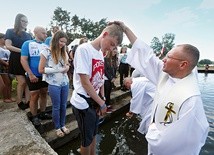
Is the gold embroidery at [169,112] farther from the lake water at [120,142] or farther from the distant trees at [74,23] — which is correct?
the distant trees at [74,23]

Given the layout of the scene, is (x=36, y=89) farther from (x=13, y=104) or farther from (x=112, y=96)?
(x=112, y=96)

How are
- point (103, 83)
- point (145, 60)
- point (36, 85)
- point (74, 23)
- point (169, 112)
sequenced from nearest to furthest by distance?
point (169, 112)
point (145, 60)
point (103, 83)
point (36, 85)
point (74, 23)

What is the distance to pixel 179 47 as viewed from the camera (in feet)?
6.21

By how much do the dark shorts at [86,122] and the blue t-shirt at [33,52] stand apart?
1791 millimetres

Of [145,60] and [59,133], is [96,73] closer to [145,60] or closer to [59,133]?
[145,60]

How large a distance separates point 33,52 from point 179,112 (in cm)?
299

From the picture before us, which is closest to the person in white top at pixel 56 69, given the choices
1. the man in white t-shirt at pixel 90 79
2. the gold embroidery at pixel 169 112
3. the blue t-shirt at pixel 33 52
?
the blue t-shirt at pixel 33 52

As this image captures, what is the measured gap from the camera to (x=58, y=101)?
142 inches

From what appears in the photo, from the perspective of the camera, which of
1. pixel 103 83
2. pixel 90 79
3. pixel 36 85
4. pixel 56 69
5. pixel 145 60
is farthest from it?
pixel 36 85

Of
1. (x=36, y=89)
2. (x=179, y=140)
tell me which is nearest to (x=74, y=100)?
(x=179, y=140)

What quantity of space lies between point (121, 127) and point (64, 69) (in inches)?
101

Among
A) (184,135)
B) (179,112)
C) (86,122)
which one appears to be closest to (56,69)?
(86,122)

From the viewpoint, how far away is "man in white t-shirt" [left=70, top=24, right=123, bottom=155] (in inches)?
89.4

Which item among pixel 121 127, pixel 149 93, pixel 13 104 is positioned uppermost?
pixel 149 93
